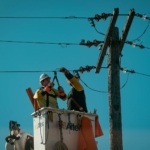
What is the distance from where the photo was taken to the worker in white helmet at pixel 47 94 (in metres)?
12.8

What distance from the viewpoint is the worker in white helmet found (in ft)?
41.9

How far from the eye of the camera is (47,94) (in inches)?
504

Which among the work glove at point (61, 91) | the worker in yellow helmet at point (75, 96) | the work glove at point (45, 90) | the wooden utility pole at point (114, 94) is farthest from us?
the wooden utility pole at point (114, 94)

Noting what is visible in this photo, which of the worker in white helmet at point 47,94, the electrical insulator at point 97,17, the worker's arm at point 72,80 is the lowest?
the worker in white helmet at point 47,94

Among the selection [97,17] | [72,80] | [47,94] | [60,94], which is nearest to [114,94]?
[72,80]

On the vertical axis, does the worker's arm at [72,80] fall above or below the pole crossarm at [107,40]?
below

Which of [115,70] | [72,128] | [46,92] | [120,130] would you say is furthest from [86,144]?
[115,70]

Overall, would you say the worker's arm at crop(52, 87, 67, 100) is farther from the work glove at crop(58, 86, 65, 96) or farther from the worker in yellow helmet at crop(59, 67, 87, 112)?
the worker in yellow helmet at crop(59, 67, 87, 112)

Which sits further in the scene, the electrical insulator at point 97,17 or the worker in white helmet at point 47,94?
the electrical insulator at point 97,17

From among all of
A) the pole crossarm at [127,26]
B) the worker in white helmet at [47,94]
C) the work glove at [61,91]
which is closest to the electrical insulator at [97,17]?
the pole crossarm at [127,26]

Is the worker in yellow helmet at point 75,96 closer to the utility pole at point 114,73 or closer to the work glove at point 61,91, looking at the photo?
the work glove at point 61,91

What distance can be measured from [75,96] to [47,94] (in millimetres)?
998

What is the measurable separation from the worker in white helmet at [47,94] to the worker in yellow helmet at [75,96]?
46cm

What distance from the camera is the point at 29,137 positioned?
47.2 ft
